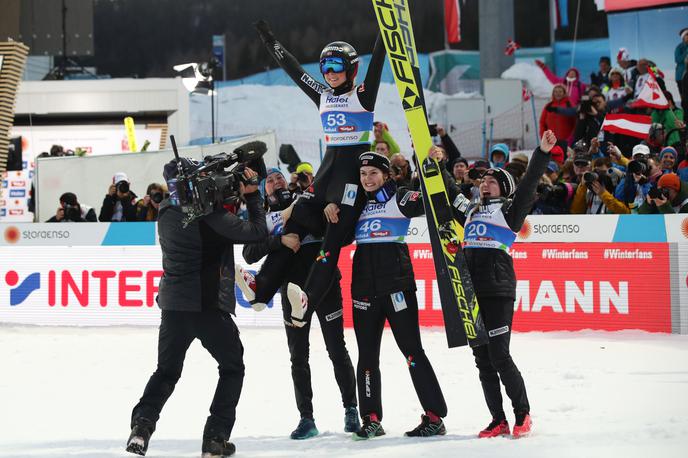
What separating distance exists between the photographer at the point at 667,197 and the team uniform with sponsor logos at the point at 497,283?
477 cm

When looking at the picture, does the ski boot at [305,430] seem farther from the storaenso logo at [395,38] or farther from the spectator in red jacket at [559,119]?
the spectator in red jacket at [559,119]

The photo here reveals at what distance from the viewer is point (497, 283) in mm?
5879

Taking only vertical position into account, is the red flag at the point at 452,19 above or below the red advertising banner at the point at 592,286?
above

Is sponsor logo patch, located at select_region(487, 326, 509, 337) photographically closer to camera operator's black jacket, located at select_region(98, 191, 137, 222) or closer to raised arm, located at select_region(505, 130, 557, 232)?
raised arm, located at select_region(505, 130, 557, 232)

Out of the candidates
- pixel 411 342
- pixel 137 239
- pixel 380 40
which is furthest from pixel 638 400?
pixel 137 239

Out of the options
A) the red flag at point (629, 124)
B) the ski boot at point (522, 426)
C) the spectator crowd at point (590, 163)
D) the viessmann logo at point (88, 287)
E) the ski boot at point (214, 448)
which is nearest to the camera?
the ski boot at point (214, 448)

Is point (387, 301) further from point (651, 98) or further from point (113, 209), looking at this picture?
point (651, 98)

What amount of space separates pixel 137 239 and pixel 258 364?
11.1 ft

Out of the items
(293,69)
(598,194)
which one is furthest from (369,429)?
(598,194)

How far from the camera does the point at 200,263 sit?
215 inches

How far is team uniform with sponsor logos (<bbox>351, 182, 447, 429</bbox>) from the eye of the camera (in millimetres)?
5996

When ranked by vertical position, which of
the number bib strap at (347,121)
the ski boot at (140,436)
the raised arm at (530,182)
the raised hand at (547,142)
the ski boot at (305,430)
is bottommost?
the ski boot at (305,430)

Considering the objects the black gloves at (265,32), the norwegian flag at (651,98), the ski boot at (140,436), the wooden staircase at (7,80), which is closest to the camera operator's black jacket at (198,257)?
the ski boot at (140,436)

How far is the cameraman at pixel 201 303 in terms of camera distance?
5414 mm
